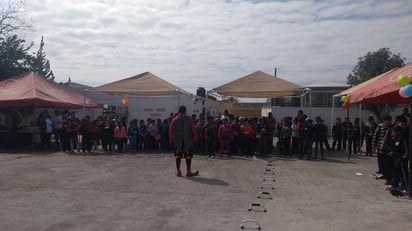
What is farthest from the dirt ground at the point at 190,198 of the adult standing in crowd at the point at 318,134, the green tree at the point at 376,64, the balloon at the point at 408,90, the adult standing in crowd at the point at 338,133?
the green tree at the point at 376,64

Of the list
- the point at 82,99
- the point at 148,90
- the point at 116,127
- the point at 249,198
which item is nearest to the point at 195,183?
the point at 249,198

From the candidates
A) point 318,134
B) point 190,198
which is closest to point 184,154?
point 190,198

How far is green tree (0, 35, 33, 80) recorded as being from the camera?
2897cm

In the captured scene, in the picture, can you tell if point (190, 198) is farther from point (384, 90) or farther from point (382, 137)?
point (384, 90)

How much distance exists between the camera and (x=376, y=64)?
1510 inches

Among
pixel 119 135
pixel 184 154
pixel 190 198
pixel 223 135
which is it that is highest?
pixel 223 135

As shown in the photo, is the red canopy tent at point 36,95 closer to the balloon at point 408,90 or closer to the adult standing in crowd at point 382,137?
the adult standing in crowd at point 382,137

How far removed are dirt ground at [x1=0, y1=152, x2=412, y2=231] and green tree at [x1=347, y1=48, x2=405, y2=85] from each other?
28.0 meters

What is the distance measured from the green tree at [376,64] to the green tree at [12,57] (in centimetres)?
2926

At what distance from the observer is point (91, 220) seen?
254 inches

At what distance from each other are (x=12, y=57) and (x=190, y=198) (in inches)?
1045

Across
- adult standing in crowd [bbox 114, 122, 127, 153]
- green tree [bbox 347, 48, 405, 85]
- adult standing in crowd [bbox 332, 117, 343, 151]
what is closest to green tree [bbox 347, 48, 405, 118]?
green tree [bbox 347, 48, 405, 85]

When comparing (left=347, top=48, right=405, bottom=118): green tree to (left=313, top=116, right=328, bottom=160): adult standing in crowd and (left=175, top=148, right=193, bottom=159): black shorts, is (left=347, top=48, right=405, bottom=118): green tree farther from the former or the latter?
(left=175, top=148, right=193, bottom=159): black shorts

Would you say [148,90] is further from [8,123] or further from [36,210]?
[36,210]
